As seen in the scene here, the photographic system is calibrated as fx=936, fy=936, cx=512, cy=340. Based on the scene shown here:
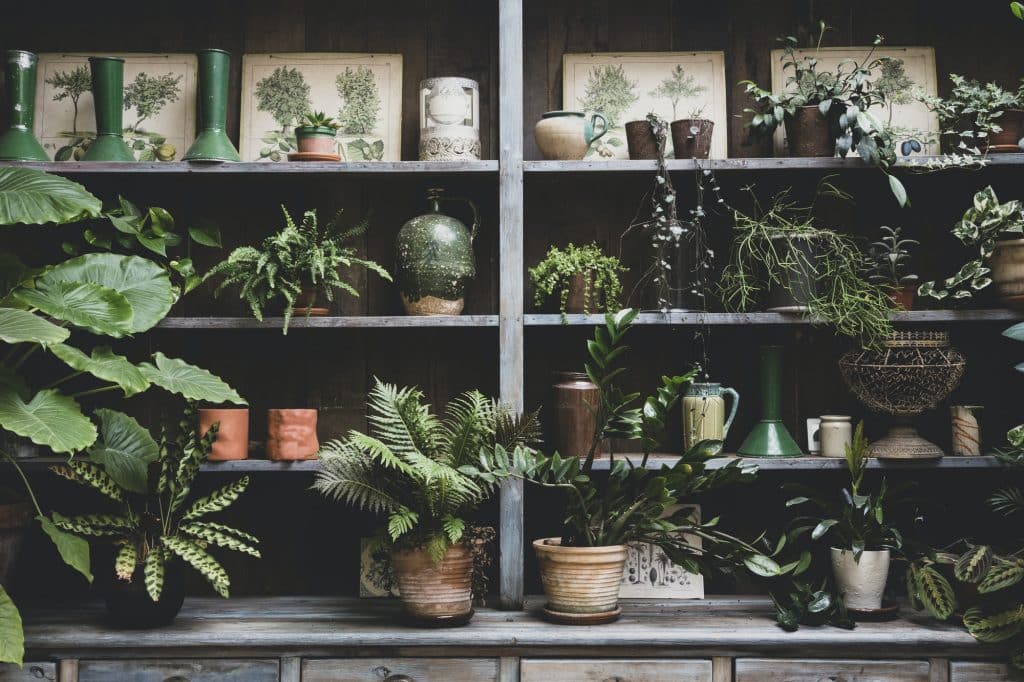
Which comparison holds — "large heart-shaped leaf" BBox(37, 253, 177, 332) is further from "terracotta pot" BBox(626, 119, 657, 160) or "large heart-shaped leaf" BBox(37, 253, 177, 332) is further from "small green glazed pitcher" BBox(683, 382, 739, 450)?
"small green glazed pitcher" BBox(683, 382, 739, 450)

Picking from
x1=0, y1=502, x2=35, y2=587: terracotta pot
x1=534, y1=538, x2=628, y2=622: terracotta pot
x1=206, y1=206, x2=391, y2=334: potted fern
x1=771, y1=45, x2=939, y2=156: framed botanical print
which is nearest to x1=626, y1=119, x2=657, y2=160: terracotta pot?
x1=771, y1=45, x2=939, y2=156: framed botanical print

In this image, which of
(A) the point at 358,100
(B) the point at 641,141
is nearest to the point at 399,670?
(B) the point at 641,141

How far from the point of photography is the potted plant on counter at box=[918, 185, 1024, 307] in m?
2.52

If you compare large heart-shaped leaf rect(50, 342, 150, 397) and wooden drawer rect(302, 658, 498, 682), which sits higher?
large heart-shaped leaf rect(50, 342, 150, 397)

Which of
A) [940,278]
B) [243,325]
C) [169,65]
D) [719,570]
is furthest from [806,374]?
[169,65]

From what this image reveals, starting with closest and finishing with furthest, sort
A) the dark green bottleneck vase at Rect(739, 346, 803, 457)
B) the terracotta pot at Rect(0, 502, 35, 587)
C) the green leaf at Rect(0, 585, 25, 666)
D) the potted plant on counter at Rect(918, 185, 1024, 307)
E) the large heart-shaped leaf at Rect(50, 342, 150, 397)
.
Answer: the green leaf at Rect(0, 585, 25, 666)
the large heart-shaped leaf at Rect(50, 342, 150, 397)
the terracotta pot at Rect(0, 502, 35, 587)
the potted plant on counter at Rect(918, 185, 1024, 307)
the dark green bottleneck vase at Rect(739, 346, 803, 457)

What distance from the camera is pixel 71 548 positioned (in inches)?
86.6

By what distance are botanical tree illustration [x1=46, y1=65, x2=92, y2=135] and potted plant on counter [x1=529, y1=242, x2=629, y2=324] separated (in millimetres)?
1510

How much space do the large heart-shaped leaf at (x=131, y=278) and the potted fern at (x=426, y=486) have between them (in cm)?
58

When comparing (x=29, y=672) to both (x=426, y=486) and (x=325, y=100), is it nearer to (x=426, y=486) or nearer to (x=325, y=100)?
(x=426, y=486)

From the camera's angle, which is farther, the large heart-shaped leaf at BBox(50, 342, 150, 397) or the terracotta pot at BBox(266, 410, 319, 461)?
the terracotta pot at BBox(266, 410, 319, 461)

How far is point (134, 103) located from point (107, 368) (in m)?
1.07

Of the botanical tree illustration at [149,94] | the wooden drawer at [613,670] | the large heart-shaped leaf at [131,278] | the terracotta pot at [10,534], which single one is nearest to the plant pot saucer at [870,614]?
the wooden drawer at [613,670]

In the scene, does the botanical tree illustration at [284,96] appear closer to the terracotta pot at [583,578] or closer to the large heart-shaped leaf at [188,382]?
the large heart-shaped leaf at [188,382]
